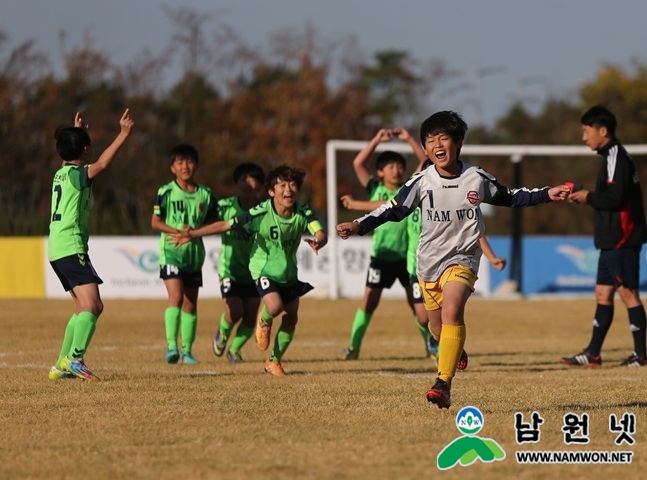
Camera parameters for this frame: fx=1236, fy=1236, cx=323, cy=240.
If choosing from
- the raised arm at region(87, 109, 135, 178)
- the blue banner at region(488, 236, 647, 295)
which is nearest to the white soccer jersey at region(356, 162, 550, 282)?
the raised arm at region(87, 109, 135, 178)

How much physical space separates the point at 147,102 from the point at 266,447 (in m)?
34.7

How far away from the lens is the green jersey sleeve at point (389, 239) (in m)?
13.1

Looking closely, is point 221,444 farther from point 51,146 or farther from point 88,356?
point 51,146

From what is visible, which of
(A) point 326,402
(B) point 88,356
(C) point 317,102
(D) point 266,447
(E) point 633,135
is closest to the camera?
(D) point 266,447

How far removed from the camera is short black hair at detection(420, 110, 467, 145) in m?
7.99

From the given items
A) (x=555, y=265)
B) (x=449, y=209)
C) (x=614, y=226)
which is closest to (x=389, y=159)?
(x=614, y=226)

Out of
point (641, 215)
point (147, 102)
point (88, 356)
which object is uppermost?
point (147, 102)

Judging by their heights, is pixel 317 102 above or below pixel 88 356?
above

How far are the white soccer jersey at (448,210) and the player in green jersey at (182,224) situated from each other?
4341 mm

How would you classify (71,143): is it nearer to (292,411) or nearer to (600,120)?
(292,411)

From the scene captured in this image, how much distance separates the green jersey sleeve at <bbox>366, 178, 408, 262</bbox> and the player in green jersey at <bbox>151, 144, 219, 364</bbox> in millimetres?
1801

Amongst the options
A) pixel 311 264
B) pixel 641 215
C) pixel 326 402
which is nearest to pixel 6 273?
pixel 311 264

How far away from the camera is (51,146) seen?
116 feet

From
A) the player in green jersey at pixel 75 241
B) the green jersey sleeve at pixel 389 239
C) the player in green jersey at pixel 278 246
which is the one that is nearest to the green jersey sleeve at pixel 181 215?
the player in green jersey at pixel 278 246
